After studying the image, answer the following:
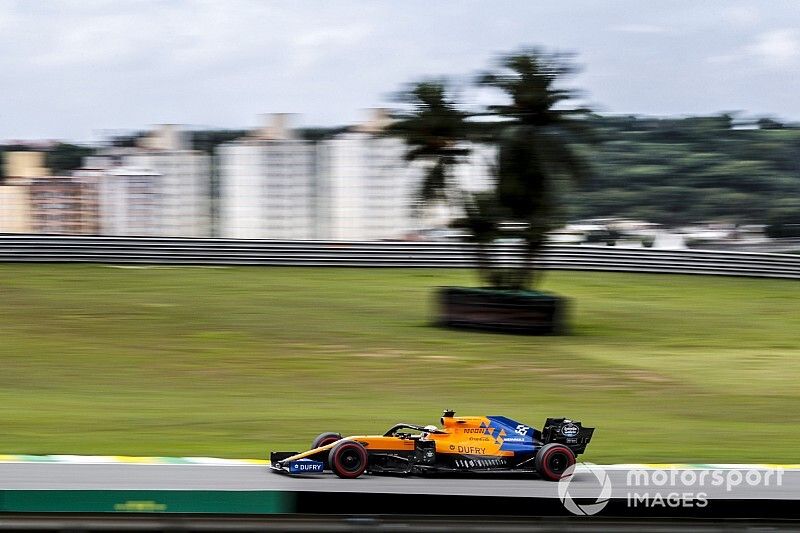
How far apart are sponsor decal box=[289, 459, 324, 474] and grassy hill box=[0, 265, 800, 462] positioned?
210 centimetres

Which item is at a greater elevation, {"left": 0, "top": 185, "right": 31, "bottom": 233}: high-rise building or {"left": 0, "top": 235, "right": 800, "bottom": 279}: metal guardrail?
{"left": 0, "top": 185, "right": 31, "bottom": 233}: high-rise building

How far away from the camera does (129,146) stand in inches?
1708

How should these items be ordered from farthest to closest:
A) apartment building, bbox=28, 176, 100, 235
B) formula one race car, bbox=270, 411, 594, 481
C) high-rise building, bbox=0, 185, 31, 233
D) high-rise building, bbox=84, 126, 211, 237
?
high-rise building, bbox=84, 126, 211, 237 → apartment building, bbox=28, 176, 100, 235 → high-rise building, bbox=0, 185, 31, 233 → formula one race car, bbox=270, 411, 594, 481

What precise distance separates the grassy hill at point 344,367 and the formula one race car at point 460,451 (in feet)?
7.39

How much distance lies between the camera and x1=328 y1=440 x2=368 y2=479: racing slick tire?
7.46 metres

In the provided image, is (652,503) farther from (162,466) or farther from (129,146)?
(129,146)

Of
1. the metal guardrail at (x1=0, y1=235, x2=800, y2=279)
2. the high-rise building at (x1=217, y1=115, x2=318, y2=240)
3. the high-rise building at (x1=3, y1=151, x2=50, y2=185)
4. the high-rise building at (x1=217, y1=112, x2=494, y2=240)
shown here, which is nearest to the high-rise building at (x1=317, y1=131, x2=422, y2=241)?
the high-rise building at (x1=217, y1=112, x2=494, y2=240)

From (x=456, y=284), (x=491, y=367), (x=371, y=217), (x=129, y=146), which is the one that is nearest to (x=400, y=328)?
(x=491, y=367)

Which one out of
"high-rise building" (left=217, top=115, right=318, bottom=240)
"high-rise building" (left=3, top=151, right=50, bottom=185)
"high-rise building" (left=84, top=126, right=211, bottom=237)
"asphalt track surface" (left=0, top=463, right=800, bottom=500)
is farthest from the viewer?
"high-rise building" (left=217, top=115, right=318, bottom=240)

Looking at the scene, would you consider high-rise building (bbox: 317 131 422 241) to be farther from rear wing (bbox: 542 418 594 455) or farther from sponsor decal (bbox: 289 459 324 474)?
sponsor decal (bbox: 289 459 324 474)

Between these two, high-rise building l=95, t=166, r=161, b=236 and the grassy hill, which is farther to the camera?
high-rise building l=95, t=166, r=161, b=236

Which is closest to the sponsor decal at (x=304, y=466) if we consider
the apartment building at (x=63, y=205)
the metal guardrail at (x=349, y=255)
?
the metal guardrail at (x=349, y=255)

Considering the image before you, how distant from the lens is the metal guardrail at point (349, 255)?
2808 cm

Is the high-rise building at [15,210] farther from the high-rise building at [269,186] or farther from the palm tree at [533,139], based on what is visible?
the palm tree at [533,139]
